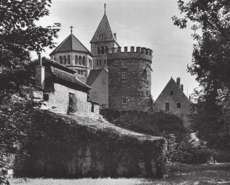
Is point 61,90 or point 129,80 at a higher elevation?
point 129,80

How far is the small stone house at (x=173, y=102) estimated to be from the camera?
67438mm

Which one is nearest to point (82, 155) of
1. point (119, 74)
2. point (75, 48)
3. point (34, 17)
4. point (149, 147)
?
point (149, 147)

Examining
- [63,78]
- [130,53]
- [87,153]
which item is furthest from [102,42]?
[87,153]

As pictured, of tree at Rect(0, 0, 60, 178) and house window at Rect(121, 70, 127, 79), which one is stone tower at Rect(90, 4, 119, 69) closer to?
house window at Rect(121, 70, 127, 79)

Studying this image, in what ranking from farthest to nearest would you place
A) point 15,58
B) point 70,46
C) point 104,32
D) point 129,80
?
point 104,32 → point 70,46 → point 129,80 → point 15,58

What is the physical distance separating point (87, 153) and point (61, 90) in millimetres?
7985

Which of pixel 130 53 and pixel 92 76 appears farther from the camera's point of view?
pixel 92 76

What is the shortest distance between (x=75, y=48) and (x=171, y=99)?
39563 mm

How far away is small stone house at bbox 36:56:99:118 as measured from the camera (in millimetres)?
28734

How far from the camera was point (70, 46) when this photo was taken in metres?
98.8

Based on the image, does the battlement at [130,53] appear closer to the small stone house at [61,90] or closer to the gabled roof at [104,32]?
the small stone house at [61,90]

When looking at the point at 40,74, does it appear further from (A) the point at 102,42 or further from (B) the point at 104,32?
(B) the point at 104,32

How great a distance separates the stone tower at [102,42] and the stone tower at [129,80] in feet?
144

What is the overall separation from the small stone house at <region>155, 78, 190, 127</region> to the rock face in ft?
143
